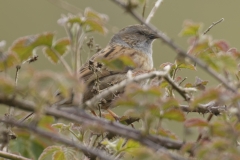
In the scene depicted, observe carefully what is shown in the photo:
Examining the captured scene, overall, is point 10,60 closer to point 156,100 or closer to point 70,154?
point 156,100

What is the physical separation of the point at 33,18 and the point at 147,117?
7.79m

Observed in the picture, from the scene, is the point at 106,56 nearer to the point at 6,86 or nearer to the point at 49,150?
the point at 49,150

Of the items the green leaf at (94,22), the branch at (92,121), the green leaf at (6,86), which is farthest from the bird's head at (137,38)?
the green leaf at (6,86)

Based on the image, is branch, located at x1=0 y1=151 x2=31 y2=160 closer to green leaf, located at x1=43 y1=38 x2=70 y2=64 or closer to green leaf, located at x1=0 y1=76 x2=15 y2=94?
green leaf, located at x1=43 y1=38 x2=70 y2=64

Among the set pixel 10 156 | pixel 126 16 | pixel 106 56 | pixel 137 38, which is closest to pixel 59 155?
pixel 10 156

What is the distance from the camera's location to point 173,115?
124 cm

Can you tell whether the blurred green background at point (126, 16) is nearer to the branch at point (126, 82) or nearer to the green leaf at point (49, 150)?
the green leaf at point (49, 150)

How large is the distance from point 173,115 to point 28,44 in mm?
407

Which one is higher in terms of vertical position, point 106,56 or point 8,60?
point 8,60

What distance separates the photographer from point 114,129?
1.06 meters

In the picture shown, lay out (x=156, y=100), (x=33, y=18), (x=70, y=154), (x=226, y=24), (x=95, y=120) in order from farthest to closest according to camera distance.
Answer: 1. (x=33, y=18)
2. (x=226, y=24)
3. (x=70, y=154)
4. (x=156, y=100)
5. (x=95, y=120)

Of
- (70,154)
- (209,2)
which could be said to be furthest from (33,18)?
(70,154)

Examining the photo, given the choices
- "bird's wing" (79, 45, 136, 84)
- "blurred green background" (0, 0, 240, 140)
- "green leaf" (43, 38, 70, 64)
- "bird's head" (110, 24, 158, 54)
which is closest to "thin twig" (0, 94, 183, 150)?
"green leaf" (43, 38, 70, 64)

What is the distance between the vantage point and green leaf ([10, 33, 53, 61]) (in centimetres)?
134
